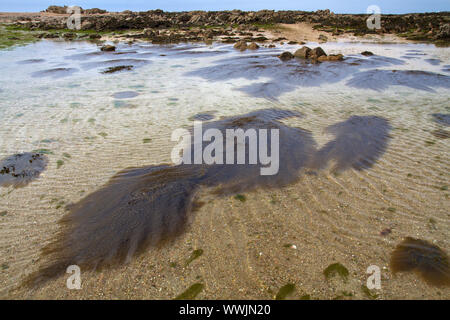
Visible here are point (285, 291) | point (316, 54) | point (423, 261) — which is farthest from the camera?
point (316, 54)

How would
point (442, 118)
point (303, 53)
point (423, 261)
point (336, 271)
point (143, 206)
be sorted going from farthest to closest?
point (303, 53), point (442, 118), point (143, 206), point (423, 261), point (336, 271)

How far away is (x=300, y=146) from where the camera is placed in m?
7.36

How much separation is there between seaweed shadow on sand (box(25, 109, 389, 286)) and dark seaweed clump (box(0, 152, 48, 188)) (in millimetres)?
1950

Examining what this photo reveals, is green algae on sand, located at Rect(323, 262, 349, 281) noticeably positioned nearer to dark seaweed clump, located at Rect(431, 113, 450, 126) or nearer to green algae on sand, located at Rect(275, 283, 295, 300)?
green algae on sand, located at Rect(275, 283, 295, 300)

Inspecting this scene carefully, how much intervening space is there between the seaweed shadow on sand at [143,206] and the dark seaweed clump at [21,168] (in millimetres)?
1950

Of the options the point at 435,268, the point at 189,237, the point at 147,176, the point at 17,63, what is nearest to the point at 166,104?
the point at 147,176

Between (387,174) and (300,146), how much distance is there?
7.37ft

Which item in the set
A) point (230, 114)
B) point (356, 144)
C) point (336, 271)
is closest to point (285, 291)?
point (336, 271)

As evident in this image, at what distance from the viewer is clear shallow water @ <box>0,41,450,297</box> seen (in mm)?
4652

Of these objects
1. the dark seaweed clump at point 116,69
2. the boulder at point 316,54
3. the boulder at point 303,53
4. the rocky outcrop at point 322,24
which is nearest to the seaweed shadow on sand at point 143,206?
the dark seaweed clump at point 116,69

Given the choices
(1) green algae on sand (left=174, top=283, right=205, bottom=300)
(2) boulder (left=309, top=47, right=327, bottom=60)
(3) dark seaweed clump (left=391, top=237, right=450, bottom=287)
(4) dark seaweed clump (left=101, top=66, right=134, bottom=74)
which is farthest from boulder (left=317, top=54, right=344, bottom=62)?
(1) green algae on sand (left=174, top=283, right=205, bottom=300)

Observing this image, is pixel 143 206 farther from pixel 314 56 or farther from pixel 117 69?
pixel 314 56

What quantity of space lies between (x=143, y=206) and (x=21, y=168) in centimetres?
A: 379

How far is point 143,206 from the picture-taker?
16.8 feet
